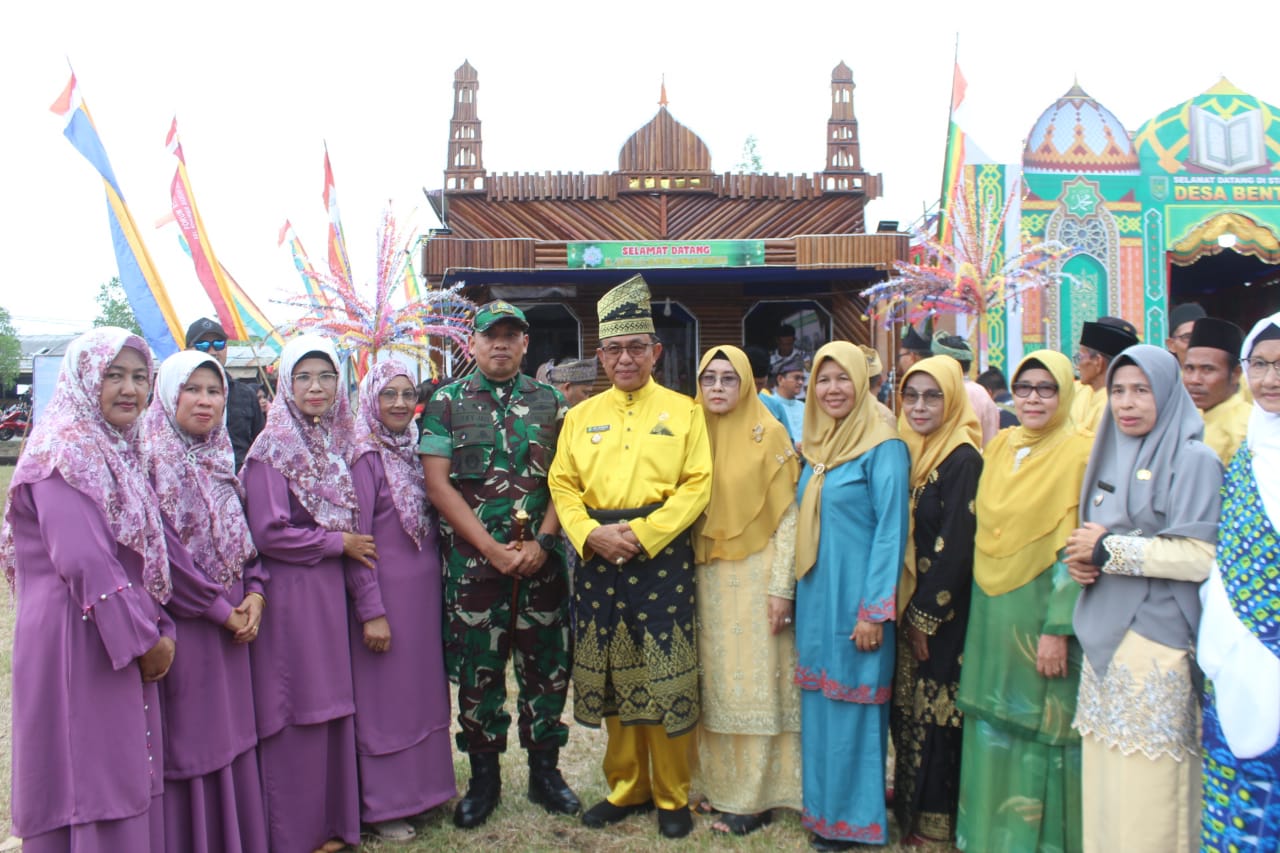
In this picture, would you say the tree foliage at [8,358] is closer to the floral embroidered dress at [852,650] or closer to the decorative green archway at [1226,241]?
the decorative green archway at [1226,241]

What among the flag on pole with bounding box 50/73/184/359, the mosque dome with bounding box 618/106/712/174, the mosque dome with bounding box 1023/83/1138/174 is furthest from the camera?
the mosque dome with bounding box 618/106/712/174

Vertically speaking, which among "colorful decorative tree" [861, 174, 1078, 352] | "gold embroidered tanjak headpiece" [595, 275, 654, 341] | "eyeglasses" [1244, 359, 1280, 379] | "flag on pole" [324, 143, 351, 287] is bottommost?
"eyeglasses" [1244, 359, 1280, 379]

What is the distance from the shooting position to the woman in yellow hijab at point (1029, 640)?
2.61 m

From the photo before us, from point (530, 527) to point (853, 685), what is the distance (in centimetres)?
123

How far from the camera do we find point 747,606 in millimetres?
3086

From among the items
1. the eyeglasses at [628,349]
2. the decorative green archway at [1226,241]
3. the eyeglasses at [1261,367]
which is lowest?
the eyeglasses at [1261,367]

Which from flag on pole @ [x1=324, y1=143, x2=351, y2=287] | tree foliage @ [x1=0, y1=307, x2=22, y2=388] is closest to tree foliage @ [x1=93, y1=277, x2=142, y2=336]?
tree foliage @ [x1=0, y1=307, x2=22, y2=388]

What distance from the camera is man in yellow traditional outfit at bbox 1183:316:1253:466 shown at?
10.0 ft

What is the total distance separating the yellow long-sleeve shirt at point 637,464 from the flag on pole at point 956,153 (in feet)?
25.1

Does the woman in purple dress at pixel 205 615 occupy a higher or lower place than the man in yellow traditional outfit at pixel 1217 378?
lower

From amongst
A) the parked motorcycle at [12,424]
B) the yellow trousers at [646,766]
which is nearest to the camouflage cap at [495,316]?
the yellow trousers at [646,766]

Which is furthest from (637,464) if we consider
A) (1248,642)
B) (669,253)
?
(669,253)

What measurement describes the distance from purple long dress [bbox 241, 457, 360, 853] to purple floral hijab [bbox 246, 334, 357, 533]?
3 centimetres

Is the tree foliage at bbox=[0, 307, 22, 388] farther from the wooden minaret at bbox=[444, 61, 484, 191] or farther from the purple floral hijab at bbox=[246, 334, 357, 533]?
the purple floral hijab at bbox=[246, 334, 357, 533]
